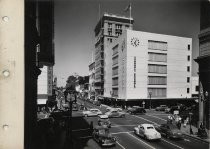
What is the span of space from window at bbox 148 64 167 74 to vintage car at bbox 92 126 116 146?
4063 centimetres

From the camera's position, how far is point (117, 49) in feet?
211

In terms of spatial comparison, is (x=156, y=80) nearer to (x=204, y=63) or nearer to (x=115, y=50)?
(x=115, y=50)

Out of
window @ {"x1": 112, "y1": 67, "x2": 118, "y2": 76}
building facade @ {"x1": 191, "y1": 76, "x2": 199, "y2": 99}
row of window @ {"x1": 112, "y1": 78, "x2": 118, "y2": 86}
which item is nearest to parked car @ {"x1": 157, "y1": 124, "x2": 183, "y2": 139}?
row of window @ {"x1": 112, "y1": 78, "x2": 118, "y2": 86}

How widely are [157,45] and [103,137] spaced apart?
45.5 meters

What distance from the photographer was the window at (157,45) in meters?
58.4

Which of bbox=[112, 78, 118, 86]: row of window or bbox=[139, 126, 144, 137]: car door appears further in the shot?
bbox=[112, 78, 118, 86]: row of window

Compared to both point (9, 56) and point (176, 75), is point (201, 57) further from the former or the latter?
point (176, 75)

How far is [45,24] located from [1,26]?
14.4 meters

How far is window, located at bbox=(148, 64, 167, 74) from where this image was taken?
58.6 meters

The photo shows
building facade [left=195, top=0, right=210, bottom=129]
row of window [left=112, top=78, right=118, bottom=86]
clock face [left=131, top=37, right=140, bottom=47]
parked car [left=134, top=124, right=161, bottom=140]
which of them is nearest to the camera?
parked car [left=134, top=124, right=161, bottom=140]

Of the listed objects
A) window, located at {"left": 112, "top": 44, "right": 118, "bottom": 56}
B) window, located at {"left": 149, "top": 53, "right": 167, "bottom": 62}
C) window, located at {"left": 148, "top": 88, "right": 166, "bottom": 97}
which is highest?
window, located at {"left": 112, "top": 44, "right": 118, "bottom": 56}

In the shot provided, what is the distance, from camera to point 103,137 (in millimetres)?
18875

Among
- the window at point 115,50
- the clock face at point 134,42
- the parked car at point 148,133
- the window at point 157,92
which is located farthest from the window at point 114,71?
the parked car at point 148,133

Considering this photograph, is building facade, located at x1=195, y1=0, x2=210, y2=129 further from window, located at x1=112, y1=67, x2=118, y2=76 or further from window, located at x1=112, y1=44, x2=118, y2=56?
window, located at x1=112, y1=44, x2=118, y2=56
